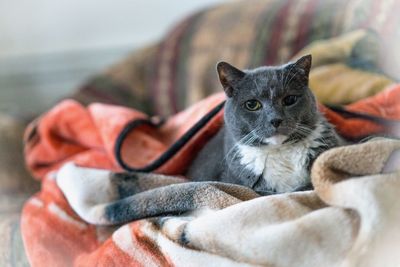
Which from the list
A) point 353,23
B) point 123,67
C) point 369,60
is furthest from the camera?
point 123,67

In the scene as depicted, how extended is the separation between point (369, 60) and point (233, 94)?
0.47 metres

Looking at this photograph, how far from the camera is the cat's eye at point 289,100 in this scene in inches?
34.4

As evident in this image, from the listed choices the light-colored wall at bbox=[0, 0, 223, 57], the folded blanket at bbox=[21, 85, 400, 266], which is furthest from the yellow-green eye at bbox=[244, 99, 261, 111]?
the light-colored wall at bbox=[0, 0, 223, 57]

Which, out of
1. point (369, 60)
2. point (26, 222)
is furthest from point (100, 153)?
point (369, 60)

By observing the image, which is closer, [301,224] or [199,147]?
[301,224]

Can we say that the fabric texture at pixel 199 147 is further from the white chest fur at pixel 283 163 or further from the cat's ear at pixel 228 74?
the cat's ear at pixel 228 74

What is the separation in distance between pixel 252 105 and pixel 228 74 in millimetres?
72

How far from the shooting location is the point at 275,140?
87 cm

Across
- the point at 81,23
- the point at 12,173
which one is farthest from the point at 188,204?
the point at 81,23

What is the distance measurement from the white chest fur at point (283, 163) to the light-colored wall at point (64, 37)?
118 cm

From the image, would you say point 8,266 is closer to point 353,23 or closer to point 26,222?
point 26,222

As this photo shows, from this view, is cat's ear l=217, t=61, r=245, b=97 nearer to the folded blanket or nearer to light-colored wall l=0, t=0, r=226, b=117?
→ the folded blanket

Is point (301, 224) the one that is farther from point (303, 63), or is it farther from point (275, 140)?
point (303, 63)

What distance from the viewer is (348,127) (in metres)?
1.06
